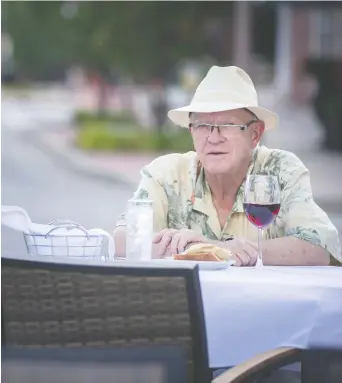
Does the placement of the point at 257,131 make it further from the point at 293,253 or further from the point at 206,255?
the point at 206,255

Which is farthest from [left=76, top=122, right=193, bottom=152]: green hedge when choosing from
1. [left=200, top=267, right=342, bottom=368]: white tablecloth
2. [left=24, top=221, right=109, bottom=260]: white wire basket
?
[left=200, top=267, right=342, bottom=368]: white tablecloth

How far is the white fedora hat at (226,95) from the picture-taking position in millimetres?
4230

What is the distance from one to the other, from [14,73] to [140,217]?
79.5 meters

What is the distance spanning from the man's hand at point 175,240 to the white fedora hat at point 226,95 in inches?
17.5

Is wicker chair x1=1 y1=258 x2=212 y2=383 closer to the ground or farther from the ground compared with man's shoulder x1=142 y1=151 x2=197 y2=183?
closer to the ground

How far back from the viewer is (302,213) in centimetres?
423

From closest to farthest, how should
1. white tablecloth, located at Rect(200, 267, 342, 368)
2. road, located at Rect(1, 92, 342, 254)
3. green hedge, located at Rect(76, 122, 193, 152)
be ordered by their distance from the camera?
white tablecloth, located at Rect(200, 267, 342, 368)
road, located at Rect(1, 92, 342, 254)
green hedge, located at Rect(76, 122, 193, 152)

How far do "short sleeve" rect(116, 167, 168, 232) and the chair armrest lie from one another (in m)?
1.19

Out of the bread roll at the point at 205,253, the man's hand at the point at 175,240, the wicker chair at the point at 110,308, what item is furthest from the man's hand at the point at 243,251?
the wicker chair at the point at 110,308

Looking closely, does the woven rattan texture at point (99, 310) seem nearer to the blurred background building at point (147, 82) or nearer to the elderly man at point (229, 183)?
the elderly man at point (229, 183)

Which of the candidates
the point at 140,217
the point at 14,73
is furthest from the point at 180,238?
the point at 14,73

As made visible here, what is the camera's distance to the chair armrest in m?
3.09

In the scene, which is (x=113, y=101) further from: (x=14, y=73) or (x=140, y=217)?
(x=140, y=217)

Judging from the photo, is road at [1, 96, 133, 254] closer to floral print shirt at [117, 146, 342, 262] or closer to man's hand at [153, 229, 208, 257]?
floral print shirt at [117, 146, 342, 262]
